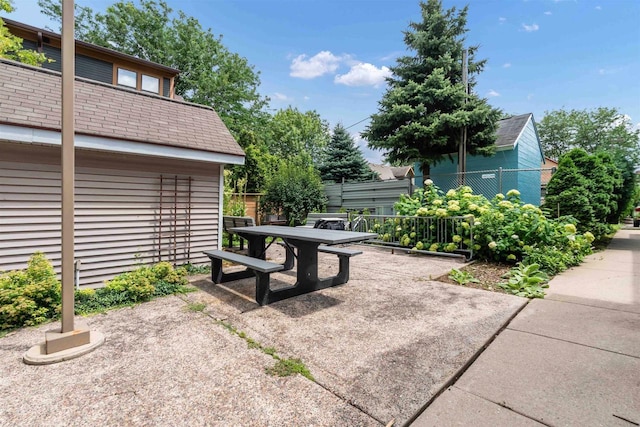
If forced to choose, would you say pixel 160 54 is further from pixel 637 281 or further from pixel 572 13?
pixel 637 281

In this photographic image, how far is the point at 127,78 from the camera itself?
11680mm

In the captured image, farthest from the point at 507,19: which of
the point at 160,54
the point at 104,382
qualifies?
the point at 160,54

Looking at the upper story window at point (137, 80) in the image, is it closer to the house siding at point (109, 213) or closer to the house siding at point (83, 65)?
the house siding at point (83, 65)

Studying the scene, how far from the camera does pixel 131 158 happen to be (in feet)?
14.0

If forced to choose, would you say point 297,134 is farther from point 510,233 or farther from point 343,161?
point 510,233

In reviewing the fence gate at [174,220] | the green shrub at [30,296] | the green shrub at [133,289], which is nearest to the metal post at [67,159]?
the green shrub at [30,296]

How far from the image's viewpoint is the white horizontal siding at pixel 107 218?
3.54 m

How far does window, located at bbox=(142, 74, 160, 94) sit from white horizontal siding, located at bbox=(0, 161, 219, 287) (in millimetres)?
9742

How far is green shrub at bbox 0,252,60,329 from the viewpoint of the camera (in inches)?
110

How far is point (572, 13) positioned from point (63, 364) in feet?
36.8

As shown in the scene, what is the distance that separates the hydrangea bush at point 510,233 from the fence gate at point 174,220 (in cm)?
461

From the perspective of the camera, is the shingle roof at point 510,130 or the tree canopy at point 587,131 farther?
the tree canopy at point 587,131

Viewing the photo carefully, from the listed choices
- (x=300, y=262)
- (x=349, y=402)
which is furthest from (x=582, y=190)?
(x=349, y=402)

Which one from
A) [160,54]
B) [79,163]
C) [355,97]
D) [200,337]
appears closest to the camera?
[200,337]
